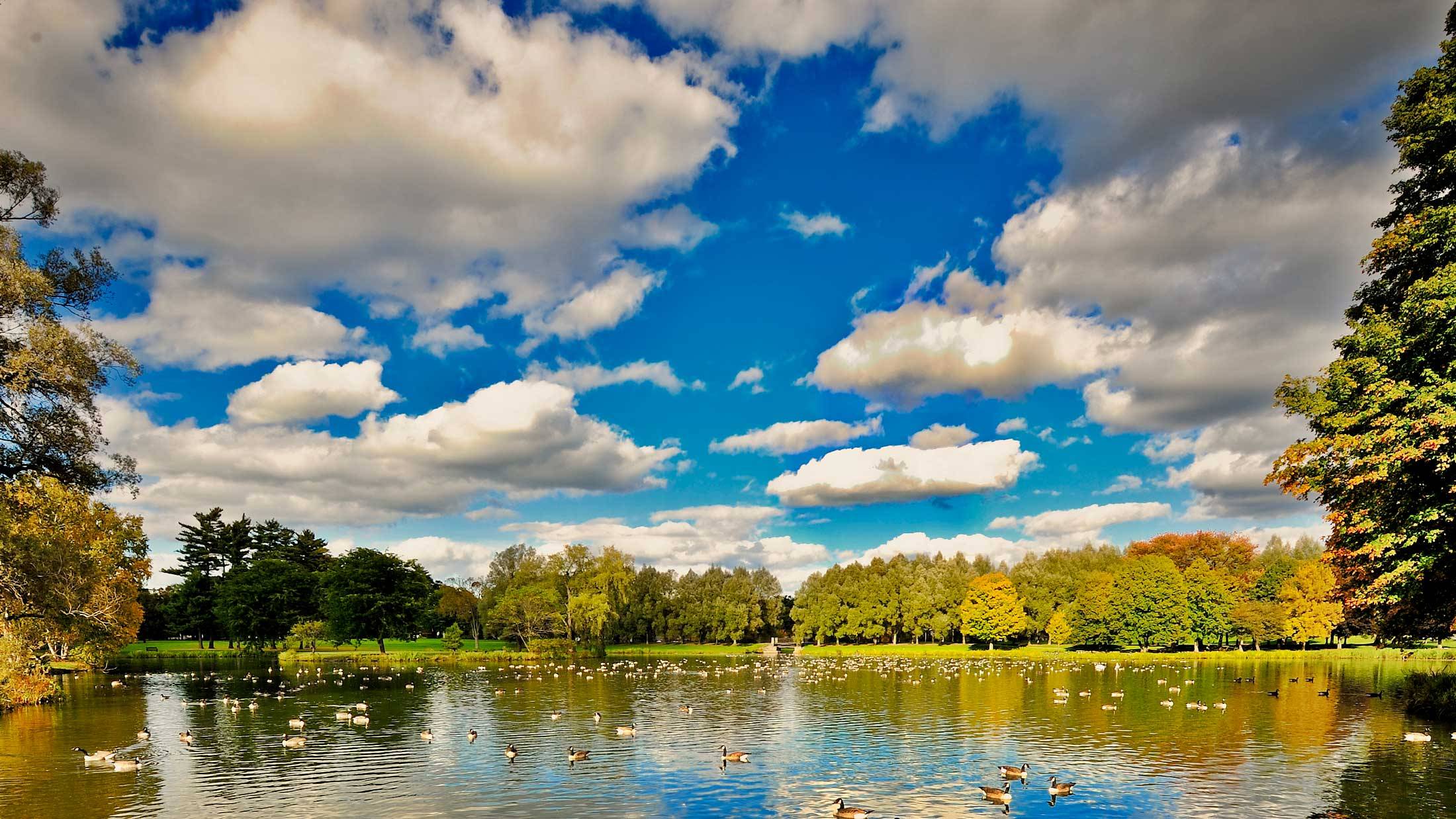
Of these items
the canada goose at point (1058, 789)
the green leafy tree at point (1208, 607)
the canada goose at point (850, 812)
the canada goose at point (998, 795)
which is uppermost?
the canada goose at point (850, 812)

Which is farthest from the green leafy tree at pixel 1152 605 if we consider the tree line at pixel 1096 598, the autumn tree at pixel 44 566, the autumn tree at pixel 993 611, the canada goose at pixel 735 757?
the autumn tree at pixel 44 566

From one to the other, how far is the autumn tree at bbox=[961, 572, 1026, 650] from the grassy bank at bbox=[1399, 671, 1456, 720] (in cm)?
7137

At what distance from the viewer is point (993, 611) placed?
123000 mm

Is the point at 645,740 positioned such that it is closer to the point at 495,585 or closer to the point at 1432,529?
the point at 1432,529

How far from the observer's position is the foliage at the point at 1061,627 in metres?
119

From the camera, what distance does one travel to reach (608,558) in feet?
385

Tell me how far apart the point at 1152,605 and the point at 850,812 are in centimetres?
9803

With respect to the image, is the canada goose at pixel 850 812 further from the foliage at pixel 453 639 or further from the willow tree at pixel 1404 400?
the foliage at pixel 453 639

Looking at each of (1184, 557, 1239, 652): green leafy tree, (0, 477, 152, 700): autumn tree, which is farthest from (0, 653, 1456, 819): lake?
(1184, 557, 1239, 652): green leafy tree

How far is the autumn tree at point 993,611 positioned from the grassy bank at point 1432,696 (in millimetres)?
71370

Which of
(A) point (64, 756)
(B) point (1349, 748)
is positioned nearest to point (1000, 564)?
(B) point (1349, 748)

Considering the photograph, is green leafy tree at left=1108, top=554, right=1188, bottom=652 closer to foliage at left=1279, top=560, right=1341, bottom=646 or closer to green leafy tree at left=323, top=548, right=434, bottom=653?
foliage at left=1279, top=560, right=1341, bottom=646

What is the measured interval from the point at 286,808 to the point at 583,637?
9347 cm

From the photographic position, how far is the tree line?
106 meters
